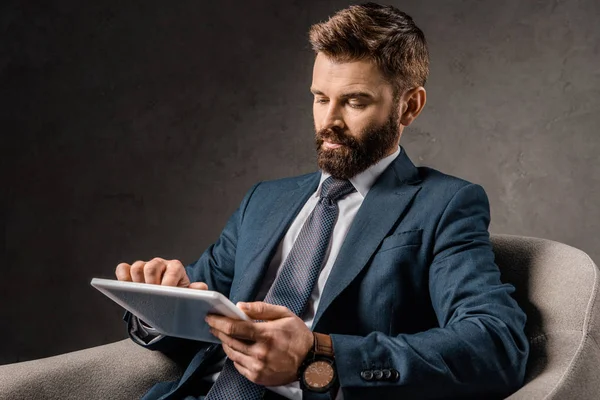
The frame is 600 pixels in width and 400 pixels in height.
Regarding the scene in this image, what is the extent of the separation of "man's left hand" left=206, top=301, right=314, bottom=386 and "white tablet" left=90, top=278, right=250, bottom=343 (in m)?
0.02

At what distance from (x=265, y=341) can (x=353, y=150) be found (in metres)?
0.63

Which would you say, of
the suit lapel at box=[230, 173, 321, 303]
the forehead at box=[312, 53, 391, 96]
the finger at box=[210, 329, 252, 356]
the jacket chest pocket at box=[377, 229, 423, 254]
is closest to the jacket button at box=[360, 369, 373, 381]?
the finger at box=[210, 329, 252, 356]

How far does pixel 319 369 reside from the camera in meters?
1.54

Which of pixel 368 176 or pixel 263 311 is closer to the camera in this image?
pixel 263 311

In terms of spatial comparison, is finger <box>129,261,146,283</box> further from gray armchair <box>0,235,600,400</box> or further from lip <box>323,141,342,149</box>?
lip <box>323,141,342,149</box>

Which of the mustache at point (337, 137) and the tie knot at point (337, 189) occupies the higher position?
the mustache at point (337, 137)

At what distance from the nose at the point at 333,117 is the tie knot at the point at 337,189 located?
0.45 ft

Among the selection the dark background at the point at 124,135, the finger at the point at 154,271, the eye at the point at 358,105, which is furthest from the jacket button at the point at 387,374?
the dark background at the point at 124,135

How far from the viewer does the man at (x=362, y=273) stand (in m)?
1.56

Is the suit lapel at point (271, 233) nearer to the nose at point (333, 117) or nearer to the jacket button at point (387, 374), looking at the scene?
the nose at point (333, 117)

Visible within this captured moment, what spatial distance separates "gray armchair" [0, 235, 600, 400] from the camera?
1.66 metres

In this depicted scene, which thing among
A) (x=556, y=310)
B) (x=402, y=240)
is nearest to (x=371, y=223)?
(x=402, y=240)

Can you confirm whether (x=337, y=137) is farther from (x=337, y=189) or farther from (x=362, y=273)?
(x=362, y=273)

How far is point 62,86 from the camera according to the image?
3.27 metres
